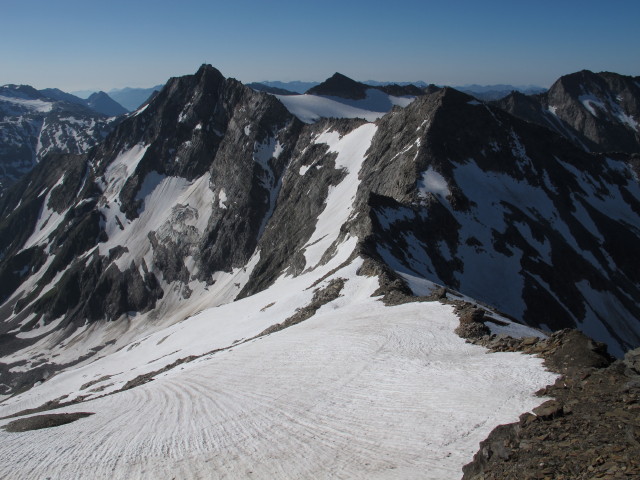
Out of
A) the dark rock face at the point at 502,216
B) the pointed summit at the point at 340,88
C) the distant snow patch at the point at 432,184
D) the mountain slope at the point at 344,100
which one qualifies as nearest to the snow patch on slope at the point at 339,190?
the dark rock face at the point at 502,216

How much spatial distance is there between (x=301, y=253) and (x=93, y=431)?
186ft

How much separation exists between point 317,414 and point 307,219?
278 feet

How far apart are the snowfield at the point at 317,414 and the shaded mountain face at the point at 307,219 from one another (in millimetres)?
14610

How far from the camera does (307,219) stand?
10100cm

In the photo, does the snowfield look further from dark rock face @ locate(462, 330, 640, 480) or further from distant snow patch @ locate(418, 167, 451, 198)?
distant snow patch @ locate(418, 167, 451, 198)

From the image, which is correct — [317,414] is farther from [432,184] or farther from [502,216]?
[502,216]

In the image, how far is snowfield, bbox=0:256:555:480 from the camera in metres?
13.7

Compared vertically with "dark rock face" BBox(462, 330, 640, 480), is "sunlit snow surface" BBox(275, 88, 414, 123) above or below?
above

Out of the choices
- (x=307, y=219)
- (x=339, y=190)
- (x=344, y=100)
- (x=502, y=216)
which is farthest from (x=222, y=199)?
(x=502, y=216)

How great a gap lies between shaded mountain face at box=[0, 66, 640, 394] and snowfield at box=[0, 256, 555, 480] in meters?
14.6

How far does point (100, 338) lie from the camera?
130 m

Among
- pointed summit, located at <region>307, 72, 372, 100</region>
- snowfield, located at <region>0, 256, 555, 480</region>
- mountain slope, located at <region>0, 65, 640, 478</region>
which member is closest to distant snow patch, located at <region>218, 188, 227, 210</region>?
mountain slope, located at <region>0, 65, 640, 478</region>

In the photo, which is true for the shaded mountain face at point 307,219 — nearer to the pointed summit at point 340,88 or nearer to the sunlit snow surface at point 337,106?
the sunlit snow surface at point 337,106

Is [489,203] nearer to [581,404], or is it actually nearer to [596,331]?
[596,331]
